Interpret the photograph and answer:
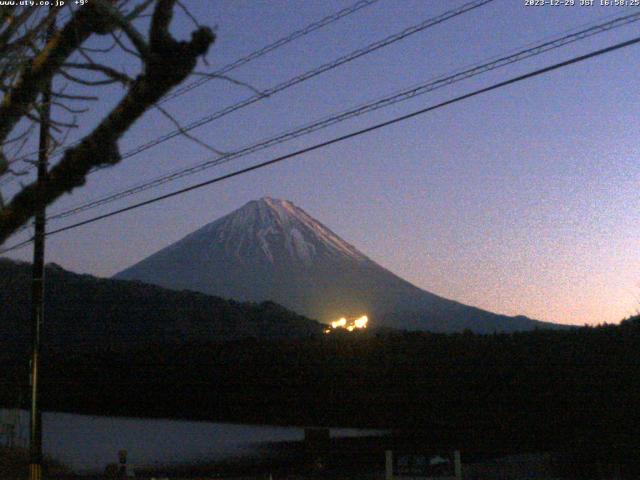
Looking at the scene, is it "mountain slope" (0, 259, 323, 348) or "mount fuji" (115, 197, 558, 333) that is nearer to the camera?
"mountain slope" (0, 259, 323, 348)

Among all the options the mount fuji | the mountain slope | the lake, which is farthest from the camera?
the mount fuji

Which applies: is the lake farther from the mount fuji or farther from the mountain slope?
the mount fuji

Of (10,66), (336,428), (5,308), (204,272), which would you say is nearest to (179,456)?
(336,428)

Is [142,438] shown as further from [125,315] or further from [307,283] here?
[307,283]

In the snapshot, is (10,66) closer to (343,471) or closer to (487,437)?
(343,471)

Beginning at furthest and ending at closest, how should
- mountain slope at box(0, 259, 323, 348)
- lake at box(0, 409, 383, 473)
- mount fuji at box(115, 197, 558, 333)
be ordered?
mount fuji at box(115, 197, 558, 333)
mountain slope at box(0, 259, 323, 348)
lake at box(0, 409, 383, 473)

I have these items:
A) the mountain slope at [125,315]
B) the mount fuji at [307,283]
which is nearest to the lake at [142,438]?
the mountain slope at [125,315]

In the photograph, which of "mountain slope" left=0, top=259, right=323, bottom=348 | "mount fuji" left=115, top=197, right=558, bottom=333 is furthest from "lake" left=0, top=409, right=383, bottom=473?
"mount fuji" left=115, top=197, right=558, bottom=333

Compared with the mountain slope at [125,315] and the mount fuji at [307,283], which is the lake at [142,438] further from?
the mount fuji at [307,283]

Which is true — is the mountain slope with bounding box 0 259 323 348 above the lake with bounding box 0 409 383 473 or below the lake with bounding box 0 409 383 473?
above
